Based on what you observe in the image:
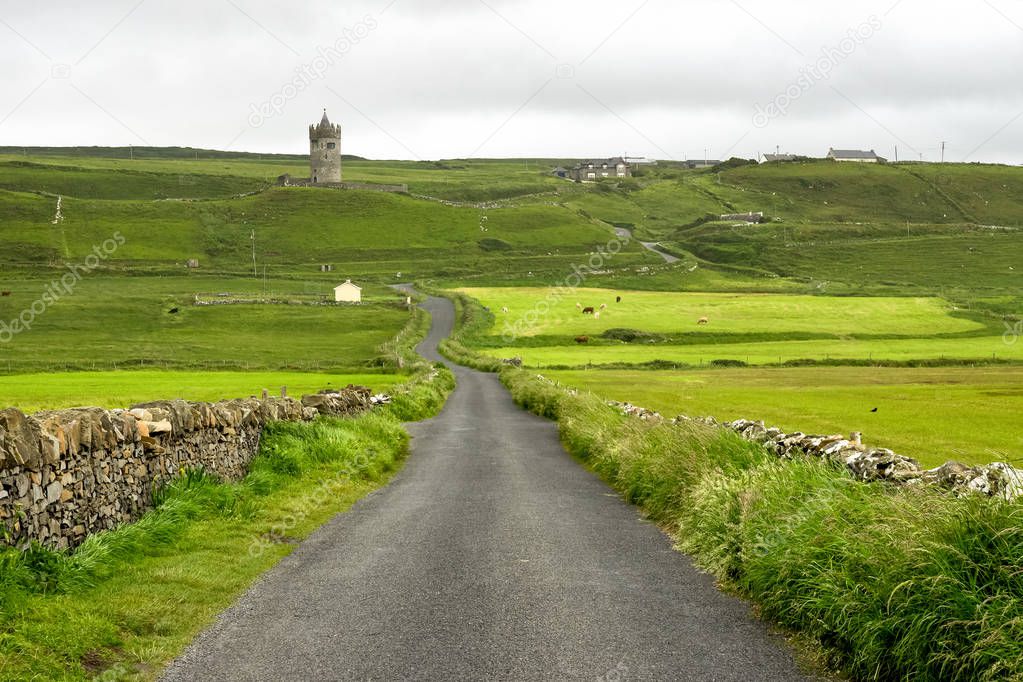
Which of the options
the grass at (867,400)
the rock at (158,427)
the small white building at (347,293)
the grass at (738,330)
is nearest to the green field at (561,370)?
the grass at (867,400)

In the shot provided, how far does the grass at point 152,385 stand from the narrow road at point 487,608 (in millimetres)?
25921

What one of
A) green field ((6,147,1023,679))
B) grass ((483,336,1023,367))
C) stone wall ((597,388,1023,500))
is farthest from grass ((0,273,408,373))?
stone wall ((597,388,1023,500))

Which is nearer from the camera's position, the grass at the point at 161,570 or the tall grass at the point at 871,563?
the tall grass at the point at 871,563

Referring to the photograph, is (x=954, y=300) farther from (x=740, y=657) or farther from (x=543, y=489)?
(x=740, y=657)

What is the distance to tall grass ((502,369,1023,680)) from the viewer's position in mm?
8086

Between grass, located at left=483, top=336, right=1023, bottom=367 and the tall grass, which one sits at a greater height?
the tall grass

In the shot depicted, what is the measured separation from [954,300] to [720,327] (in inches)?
1584

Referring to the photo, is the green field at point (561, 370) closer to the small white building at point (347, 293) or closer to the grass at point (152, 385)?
the grass at point (152, 385)

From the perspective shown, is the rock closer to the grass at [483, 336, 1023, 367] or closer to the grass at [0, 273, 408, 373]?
the grass at [0, 273, 408, 373]

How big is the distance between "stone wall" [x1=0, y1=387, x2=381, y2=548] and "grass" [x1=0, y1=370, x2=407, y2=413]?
21.8 m

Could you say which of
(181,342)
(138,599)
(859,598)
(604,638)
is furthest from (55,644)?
(181,342)

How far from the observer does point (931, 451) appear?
26.4 metres

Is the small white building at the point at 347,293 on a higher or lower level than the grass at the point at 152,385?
higher

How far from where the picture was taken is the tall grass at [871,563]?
809 cm
